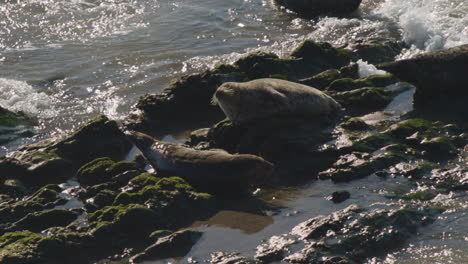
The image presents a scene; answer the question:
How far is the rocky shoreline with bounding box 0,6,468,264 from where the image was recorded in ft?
26.9

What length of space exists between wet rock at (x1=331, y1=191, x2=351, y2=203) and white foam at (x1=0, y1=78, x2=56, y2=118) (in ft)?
22.9

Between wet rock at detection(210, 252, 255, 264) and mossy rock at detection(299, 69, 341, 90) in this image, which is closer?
wet rock at detection(210, 252, 255, 264)

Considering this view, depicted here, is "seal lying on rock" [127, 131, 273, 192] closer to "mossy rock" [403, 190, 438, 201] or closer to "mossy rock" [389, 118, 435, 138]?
"mossy rock" [403, 190, 438, 201]

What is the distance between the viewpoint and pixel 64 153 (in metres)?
11.5

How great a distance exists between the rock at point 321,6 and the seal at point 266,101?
9.02 meters

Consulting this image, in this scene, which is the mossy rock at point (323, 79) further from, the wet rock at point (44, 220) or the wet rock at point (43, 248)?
the wet rock at point (43, 248)

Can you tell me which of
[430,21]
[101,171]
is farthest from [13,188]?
[430,21]

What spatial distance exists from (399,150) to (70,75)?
29.1 feet

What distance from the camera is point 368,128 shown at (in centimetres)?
1080

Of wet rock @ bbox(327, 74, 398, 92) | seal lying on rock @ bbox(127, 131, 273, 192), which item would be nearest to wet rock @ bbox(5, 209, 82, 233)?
seal lying on rock @ bbox(127, 131, 273, 192)

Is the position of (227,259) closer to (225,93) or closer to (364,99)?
(225,93)

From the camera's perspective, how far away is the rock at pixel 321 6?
64.7 ft

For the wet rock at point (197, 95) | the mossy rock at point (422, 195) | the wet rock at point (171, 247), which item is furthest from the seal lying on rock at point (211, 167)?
the wet rock at point (197, 95)

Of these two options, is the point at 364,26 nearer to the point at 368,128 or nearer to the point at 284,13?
the point at 284,13
